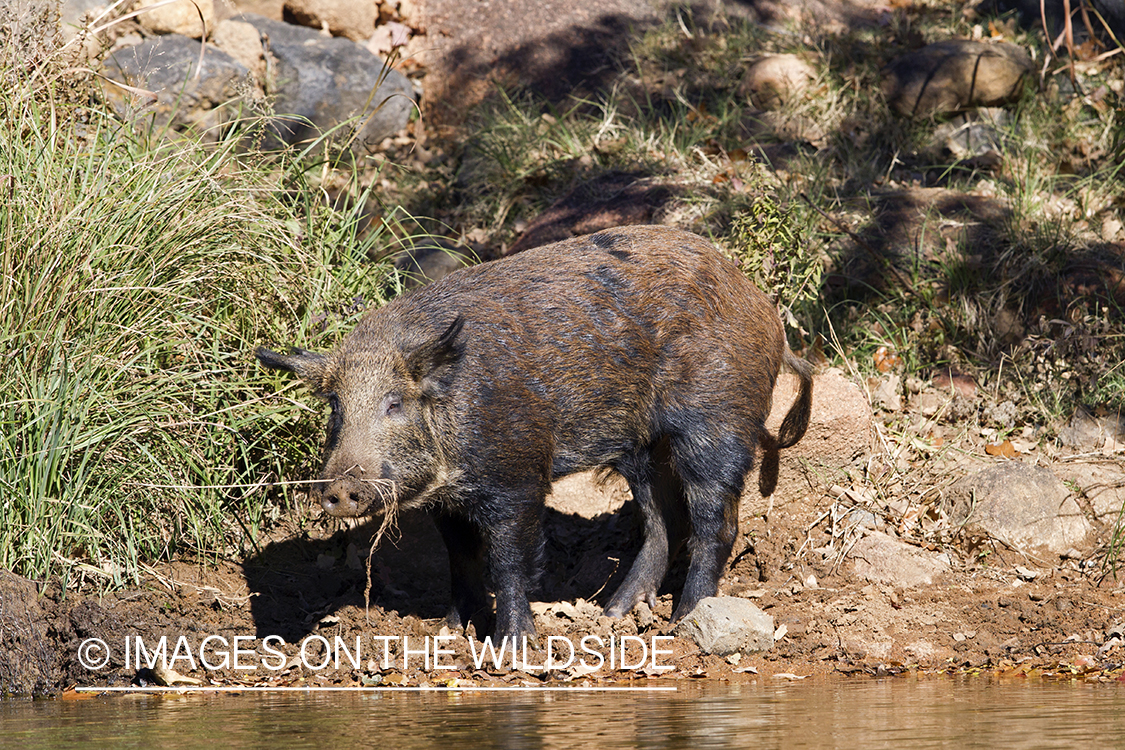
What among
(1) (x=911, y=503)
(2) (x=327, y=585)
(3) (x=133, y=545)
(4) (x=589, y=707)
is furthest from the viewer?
(1) (x=911, y=503)

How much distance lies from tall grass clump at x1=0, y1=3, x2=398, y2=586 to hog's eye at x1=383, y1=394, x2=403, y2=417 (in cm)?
90

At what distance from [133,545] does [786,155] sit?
20.4 feet

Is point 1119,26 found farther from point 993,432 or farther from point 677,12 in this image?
point 993,432

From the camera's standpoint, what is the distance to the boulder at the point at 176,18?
10133 millimetres

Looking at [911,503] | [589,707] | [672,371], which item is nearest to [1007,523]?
[911,503]

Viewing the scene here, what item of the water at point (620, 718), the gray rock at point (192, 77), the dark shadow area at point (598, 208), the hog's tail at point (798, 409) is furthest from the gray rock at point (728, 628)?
the gray rock at point (192, 77)

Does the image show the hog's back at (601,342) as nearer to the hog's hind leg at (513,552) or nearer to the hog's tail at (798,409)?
the hog's hind leg at (513,552)

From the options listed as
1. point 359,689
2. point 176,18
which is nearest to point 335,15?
point 176,18

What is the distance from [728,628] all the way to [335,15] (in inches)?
335

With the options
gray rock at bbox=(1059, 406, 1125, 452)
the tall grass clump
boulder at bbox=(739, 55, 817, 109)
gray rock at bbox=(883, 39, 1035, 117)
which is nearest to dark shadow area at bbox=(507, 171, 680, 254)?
boulder at bbox=(739, 55, 817, 109)

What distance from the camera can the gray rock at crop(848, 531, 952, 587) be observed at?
5980 millimetres

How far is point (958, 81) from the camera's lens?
9.93 m

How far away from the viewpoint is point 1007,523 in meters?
6.29

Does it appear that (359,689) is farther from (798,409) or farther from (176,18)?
(176,18)
